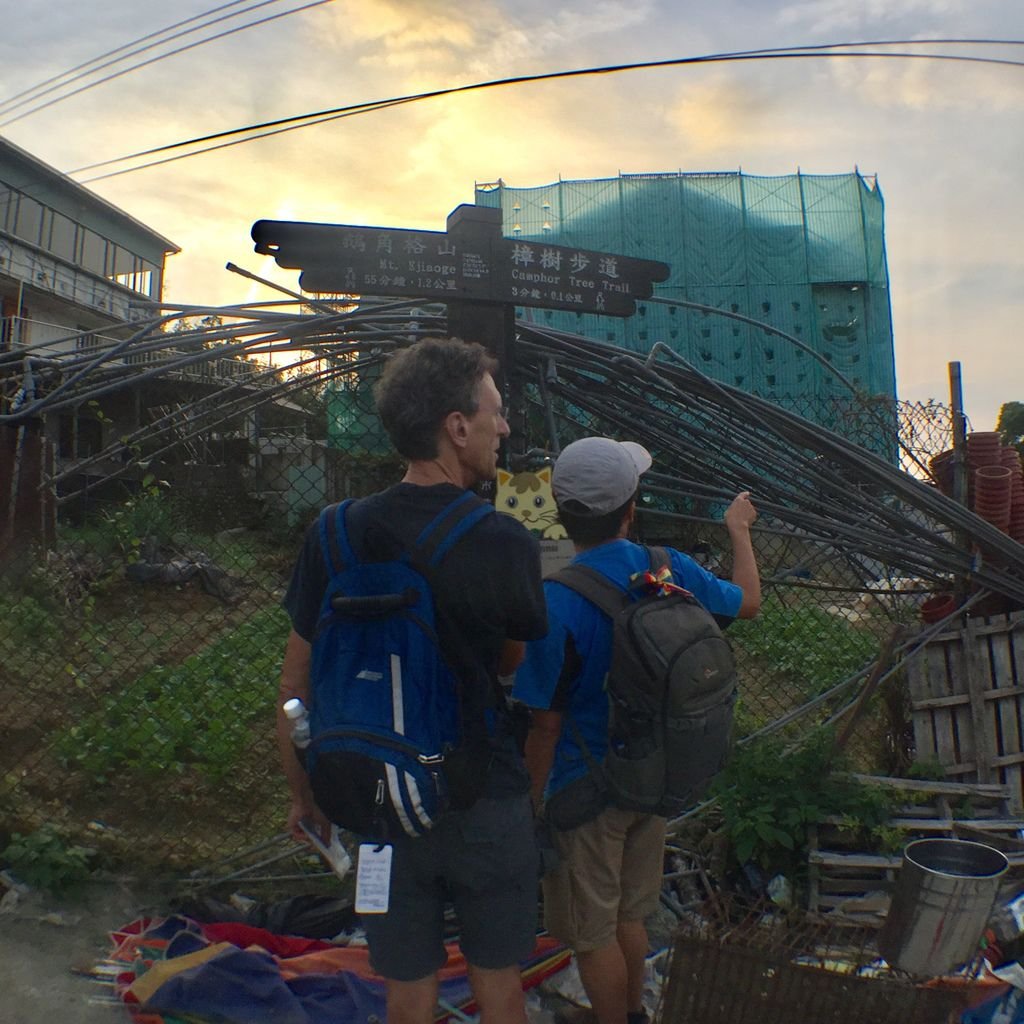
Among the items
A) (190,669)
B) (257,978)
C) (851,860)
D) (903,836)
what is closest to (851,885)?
(851,860)

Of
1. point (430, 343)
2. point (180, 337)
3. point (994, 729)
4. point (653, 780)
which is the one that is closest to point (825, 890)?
point (994, 729)

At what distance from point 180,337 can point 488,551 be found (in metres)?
1.95

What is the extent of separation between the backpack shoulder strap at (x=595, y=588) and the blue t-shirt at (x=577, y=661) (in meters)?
0.02

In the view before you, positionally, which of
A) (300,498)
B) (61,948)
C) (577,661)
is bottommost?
(61,948)

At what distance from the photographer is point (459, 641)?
183cm

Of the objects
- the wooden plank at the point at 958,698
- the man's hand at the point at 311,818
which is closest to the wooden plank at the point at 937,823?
the wooden plank at the point at 958,698

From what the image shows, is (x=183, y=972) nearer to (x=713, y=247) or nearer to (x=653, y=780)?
(x=653, y=780)

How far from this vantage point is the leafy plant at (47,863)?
3414 millimetres

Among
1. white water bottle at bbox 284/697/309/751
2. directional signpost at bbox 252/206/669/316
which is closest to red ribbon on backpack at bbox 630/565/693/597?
white water bottle at bbox 284/697/309/751

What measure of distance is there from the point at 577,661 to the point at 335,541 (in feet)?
2.41

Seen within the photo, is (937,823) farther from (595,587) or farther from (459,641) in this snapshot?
(459,641)

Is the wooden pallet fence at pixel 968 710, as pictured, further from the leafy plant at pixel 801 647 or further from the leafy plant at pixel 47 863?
the leafy plant at pixel 47 863

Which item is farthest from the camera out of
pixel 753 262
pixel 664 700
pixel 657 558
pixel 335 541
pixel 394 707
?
pixel 753 262

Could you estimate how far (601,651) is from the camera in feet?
7.46
